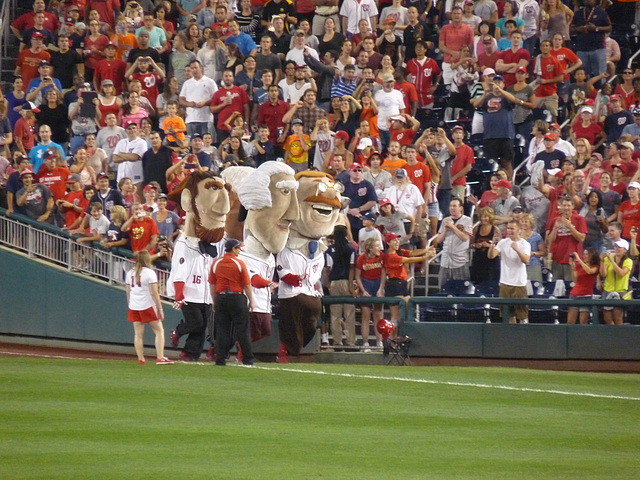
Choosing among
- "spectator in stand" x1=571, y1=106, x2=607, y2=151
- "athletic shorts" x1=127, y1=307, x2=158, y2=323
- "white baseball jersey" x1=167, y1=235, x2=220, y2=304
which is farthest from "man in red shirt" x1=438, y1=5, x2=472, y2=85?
"athletic shorts" x1=127, y1=307, x2=158, y2=323

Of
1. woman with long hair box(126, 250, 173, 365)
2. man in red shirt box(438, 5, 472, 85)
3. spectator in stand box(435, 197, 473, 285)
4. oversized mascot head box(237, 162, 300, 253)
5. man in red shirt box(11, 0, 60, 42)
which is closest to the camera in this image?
woman with long hair box(126, 250, 173, 365)

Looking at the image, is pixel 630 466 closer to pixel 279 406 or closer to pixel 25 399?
pixel 279 406

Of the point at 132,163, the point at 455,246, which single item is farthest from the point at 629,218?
the point at 132,163

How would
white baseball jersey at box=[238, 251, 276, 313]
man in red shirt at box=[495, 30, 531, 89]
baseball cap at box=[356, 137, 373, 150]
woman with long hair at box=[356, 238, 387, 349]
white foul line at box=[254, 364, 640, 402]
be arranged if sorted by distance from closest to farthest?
white foul line at box=[254, 364, 640, 402] → white baseball jersey at box=[238, 251, 276, 313] → woman with long hair at box=[356, 238, 387, 349] → baseball cap at box=[356, 137, 373, 150] → man in red shirt at box=[495, 30, 531, 89]

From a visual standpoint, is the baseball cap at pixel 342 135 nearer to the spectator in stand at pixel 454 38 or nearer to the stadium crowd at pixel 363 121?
the stadium crowd at pixel 363 121

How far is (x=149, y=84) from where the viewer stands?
22406 mm

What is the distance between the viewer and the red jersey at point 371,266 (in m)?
18.0

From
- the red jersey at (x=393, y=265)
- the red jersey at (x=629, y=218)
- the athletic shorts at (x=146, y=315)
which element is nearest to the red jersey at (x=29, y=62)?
the red jersey at (x=393, y=265)

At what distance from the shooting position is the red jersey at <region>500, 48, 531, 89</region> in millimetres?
22188

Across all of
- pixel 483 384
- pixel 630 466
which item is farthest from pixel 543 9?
pixel 630 466

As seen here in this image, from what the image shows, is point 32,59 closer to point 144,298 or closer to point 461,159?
point 461,159

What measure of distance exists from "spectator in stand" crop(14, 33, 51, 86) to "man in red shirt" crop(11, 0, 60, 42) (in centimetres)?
97

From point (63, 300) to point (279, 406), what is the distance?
28.3 feet

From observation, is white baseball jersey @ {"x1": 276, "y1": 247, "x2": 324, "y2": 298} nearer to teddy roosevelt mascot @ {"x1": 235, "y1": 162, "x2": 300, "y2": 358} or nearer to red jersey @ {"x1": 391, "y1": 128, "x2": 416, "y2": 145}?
teddy roosevelt mascot @ {"x1": 235, "y1": 162, "x2": 300, "y2": 358}
